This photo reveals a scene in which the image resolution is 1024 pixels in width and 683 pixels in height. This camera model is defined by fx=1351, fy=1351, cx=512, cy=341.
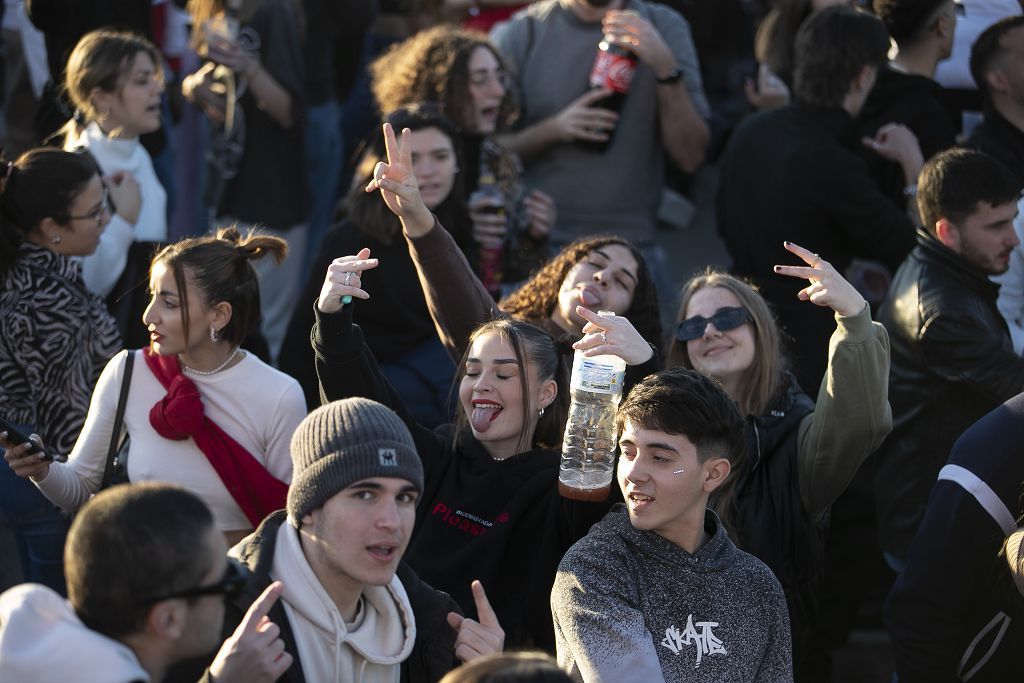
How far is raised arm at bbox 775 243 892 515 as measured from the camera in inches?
153

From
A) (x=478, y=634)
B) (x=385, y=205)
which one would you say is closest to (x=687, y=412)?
(x=478, y=634)

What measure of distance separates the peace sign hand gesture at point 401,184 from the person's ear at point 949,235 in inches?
75.9

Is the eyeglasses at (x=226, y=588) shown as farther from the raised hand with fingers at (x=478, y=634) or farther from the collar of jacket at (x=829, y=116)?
the collar of jacket at (x=829, y=116)

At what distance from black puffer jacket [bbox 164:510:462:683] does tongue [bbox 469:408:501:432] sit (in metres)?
0.76

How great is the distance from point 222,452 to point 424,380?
5.11 ft

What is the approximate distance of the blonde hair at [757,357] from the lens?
4.57 metres

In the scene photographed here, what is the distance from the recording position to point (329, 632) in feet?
9.82

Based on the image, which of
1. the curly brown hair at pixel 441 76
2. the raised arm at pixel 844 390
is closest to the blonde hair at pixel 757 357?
the raised arm at pixel 844 390

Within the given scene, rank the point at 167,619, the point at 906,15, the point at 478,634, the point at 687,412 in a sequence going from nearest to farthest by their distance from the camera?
the point at 167,619
the point at 478,634
the point at 687,412
the point at 906,15

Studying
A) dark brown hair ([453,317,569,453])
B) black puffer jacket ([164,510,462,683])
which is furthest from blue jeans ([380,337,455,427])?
black puffer jacket ([164,510,462,683])

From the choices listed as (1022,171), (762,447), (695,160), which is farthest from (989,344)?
(695,160)

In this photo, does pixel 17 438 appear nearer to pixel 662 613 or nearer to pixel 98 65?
pixel 662 613

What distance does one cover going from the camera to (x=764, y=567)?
140 inches

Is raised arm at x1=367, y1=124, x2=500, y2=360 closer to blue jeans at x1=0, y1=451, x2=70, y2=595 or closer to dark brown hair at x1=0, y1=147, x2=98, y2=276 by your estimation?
dark brown hair at x1=0, y1=147, x2=98, y2=276
